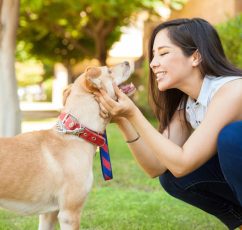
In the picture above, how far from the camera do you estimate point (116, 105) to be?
3270mm

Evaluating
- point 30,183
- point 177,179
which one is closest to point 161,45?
point 177,179

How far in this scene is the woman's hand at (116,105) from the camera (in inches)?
128

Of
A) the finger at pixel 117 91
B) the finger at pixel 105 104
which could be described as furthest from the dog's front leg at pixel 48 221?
the finger at pixel 117 91

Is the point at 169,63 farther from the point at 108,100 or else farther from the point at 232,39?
the point at 232,39

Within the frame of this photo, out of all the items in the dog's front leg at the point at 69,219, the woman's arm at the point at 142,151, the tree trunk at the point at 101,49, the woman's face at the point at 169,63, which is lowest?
the tree trunk at the point at 101,49

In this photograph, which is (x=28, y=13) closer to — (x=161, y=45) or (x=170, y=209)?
(x=170, y=209)

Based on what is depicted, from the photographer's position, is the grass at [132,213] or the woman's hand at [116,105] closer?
the woman's hand at [116,105]

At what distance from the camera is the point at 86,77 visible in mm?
3443

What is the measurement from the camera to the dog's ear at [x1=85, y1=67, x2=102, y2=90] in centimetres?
344

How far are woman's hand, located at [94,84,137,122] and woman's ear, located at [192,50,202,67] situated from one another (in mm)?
533

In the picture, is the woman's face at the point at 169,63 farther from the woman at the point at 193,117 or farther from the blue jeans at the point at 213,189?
the blue jeans at the point at 213,189

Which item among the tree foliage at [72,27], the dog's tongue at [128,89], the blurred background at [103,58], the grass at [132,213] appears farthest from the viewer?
the tree foliage at [72,27]

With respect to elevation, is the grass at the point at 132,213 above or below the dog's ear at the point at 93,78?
below

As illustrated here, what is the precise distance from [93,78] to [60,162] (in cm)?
62
